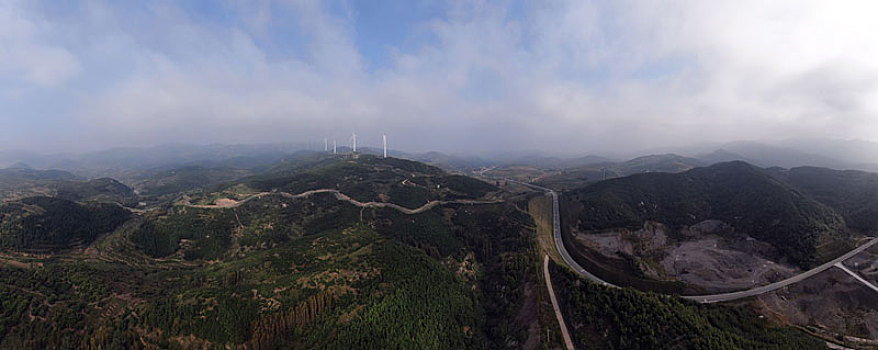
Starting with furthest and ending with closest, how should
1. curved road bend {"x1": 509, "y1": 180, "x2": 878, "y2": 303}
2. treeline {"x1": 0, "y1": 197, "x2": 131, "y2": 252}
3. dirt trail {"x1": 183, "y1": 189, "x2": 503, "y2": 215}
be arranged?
dirt trail {"x1": 183, "y1": 189, "x2": 503, "y2": 215}, treeline {"x1": 0, "y1": 197, "x2": 131, "y2": 252}, curved road bend {"x1": 509, "y1": 180, "x2": 878, "y2": 303}

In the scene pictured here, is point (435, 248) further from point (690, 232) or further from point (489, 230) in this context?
point (690, 232)

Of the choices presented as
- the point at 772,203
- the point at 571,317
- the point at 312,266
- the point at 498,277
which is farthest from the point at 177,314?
the point at 772,203

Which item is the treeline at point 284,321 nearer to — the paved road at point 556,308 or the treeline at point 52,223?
the paved road at point 556,308

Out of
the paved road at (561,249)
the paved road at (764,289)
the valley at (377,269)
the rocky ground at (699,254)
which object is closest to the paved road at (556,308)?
the valley at (377,269)

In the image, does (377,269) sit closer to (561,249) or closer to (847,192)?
(561,249)

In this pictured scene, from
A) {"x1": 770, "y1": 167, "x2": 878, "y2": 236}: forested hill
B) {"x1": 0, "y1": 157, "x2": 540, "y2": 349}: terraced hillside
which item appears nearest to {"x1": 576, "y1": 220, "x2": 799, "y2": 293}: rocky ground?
{"x1": 0, "y1": 157, "x2": 540, "y2": 349}: terraced hillside

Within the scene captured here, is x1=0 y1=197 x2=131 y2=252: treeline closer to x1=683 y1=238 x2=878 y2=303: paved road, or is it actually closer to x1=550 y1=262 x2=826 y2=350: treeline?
x1=550 y1=262 x2=826 y2=350: treeline
